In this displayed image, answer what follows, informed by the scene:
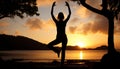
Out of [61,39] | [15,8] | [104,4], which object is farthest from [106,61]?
[15,8]

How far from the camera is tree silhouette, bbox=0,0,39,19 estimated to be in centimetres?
3472

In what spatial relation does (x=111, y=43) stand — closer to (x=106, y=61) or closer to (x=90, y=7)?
(x=90, y=7)

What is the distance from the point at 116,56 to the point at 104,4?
8.32 metres

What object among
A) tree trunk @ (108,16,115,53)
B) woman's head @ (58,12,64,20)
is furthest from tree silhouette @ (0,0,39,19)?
woman's head @ (58,12,64,20)

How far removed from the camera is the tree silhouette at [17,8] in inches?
1367

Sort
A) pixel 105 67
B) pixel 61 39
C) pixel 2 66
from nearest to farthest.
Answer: pixel 61 39 < pixel 105 67 < pixel 2 66

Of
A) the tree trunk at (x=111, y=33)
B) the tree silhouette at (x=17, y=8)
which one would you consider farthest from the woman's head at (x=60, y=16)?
the tree silhouette at (x=17, y=8)

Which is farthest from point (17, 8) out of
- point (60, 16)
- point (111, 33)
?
point (60, 16)

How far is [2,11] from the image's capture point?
3588 cm

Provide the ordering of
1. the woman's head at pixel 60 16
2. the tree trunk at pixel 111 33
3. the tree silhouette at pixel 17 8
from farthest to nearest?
the tree silhouette at pixel 17 8
the tree trunk at pixel 111 33
the woman's head at pixel 60 16

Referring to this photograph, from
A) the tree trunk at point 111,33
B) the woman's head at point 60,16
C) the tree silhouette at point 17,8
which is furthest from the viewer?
the tree silhouette at point 17,8

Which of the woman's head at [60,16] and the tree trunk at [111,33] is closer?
the woman's head at [60,16]

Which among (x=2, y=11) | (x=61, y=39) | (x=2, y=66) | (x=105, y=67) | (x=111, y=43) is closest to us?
(x=61, y=39)

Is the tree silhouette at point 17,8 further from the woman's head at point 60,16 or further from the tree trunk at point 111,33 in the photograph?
the woman's head at point 60,16
